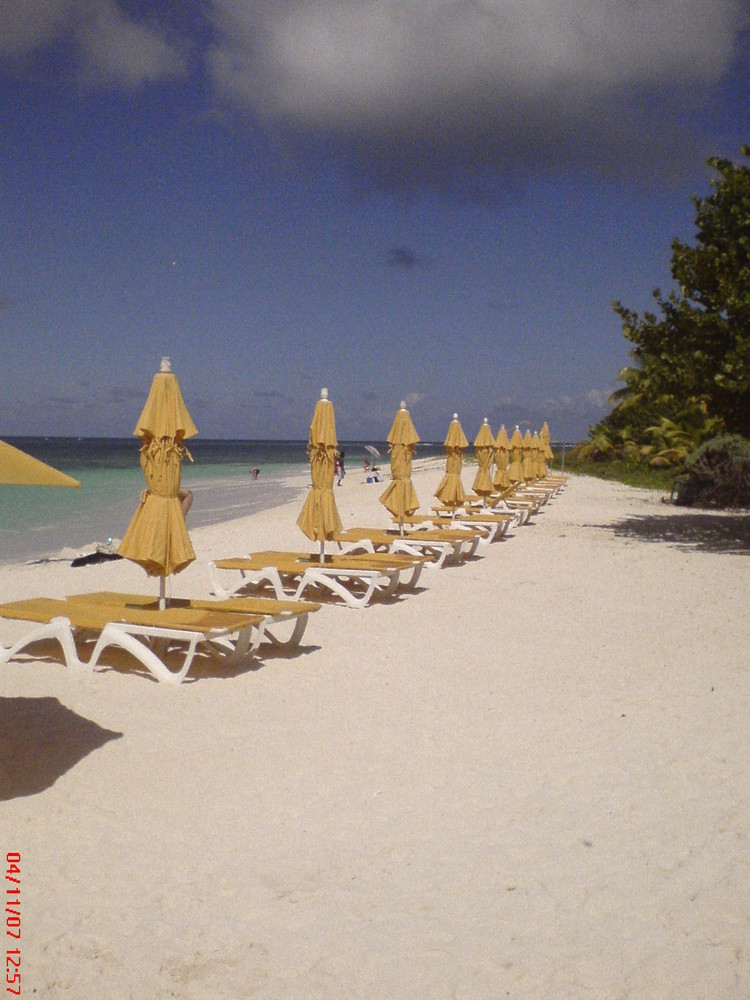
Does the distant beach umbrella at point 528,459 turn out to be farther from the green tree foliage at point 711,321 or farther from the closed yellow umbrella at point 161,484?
the closed yellow umbrella at point 161,484

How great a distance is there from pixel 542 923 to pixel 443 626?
15.1 feet

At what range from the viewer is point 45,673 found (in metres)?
5.63

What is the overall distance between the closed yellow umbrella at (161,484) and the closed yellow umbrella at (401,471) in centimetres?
495

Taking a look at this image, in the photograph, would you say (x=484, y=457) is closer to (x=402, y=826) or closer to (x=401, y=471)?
(x=401, y=471)

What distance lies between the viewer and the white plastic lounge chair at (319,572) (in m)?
8.22

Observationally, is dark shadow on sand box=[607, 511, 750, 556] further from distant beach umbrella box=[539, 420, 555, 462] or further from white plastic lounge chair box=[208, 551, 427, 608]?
distant beach umbrella box=[539, 420, 555, 462]

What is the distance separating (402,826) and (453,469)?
10383mm

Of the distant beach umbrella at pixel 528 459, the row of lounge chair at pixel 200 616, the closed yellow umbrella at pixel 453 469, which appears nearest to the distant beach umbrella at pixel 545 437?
the distant beach umbrella at pixel 528 459

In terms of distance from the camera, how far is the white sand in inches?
99.8

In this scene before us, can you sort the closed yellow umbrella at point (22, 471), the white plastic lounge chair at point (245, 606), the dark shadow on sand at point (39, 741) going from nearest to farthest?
1. the closed yellow umbrella at point (22, 471)
2. the dark shadow on sand at point (39, 741)
3. the white plastic lounge chair at point (245, 606)

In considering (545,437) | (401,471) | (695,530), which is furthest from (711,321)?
(545,437)

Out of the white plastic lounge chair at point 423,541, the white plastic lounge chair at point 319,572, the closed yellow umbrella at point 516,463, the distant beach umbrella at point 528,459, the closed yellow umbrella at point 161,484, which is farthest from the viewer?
the distant beach umbrella at point 528,459

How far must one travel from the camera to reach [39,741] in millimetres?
4238
